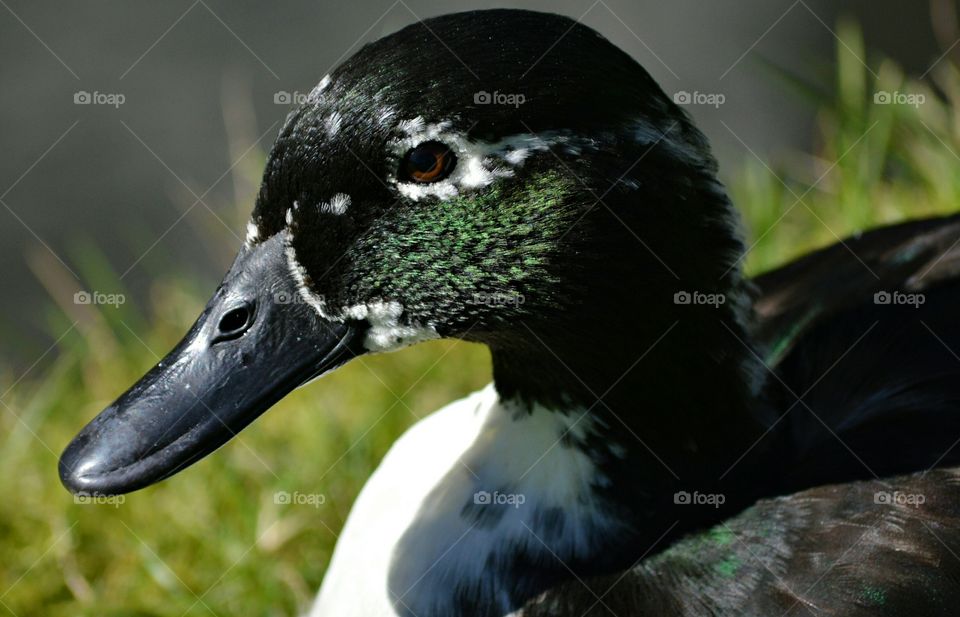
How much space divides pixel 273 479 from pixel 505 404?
3.88 feet

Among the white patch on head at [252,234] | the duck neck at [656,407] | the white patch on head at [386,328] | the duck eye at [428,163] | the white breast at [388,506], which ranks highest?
the duck eye at [428,163]

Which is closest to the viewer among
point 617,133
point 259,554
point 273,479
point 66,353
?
point 617,133

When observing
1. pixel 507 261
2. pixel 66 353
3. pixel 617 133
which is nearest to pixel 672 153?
pixel 617 133

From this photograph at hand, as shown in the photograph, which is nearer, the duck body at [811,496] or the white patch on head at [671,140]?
the white patch on head at [671,140]

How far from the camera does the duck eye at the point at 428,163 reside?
1.93m

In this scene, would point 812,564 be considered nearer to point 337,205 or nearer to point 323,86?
point 337,205

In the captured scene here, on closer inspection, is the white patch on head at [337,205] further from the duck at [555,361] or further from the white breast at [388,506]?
the white breast at [388,506]

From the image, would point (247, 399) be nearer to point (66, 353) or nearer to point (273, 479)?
point (273, 479)

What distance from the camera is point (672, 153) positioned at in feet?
6.60

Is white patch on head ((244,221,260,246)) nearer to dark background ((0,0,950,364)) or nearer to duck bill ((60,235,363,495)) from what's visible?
duck bill ((60,235,363,495))

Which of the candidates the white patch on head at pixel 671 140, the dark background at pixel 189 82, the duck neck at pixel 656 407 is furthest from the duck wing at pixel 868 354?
the dark background at pixel 189 82

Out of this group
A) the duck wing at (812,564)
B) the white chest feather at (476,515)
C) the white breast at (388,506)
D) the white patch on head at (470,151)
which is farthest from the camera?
the white breast at (388,506)

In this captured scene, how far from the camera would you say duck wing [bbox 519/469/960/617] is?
2043mm

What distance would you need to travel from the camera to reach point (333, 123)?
194cm
